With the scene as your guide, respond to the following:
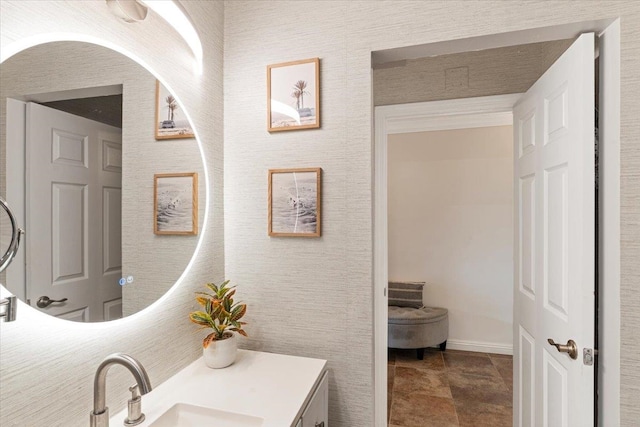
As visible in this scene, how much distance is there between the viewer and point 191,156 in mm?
1361

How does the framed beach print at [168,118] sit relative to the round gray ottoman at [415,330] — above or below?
above

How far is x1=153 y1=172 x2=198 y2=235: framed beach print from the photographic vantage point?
3.95 ft

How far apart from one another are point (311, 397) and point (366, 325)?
0.37 m

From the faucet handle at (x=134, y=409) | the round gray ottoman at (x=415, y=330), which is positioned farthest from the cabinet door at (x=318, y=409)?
the round gray ottoman at (x=415, y=330)

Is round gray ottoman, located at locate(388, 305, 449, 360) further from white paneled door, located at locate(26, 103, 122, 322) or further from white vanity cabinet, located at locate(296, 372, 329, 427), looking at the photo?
white paneled door, located at locate(26, 103, 122, 322)

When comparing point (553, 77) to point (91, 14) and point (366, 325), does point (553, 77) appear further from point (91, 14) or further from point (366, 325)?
point (91, 14)

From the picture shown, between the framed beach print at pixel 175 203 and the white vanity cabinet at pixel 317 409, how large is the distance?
780 millimetres

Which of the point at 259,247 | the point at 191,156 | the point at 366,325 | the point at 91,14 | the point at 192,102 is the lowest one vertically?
the point at 366,325

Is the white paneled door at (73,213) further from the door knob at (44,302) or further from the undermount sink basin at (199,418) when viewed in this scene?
the undermount sink basin at (199,418)

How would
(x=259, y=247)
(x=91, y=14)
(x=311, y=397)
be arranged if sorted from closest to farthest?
(x=91, y=14)
(x=311, y=397)
(x=259, y=247)

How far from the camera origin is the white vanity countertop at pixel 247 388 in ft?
3.34

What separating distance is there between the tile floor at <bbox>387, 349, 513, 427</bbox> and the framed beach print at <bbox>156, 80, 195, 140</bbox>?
231 centimetres

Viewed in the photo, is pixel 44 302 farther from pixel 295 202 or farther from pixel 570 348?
pixel 570 348

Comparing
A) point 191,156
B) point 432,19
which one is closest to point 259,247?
point 191,156
